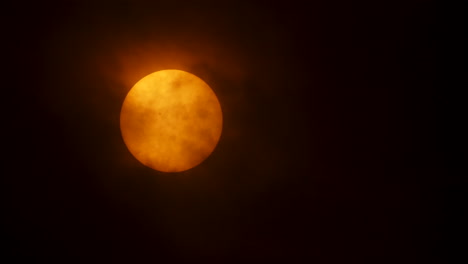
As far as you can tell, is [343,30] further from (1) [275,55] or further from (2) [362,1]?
(1) [275,55]

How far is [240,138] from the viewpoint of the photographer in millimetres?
2355

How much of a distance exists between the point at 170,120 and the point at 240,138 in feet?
1.58

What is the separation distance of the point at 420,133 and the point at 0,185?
2.78 metres

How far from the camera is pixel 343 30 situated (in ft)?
7.70

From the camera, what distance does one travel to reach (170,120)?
7.17 ft

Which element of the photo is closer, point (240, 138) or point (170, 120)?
point (170, 120)

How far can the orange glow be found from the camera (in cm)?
219

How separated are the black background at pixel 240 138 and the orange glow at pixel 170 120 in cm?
9

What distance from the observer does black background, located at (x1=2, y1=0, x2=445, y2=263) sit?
2.29m

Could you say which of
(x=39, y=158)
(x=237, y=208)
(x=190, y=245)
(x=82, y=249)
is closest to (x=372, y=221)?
(x=237, y=208)

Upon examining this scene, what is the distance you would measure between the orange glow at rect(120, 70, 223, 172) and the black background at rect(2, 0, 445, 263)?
9 centimetres

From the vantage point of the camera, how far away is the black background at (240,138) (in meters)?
2.29

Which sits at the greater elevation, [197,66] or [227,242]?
[197,66]

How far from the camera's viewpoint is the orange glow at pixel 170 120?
86.3 inches
